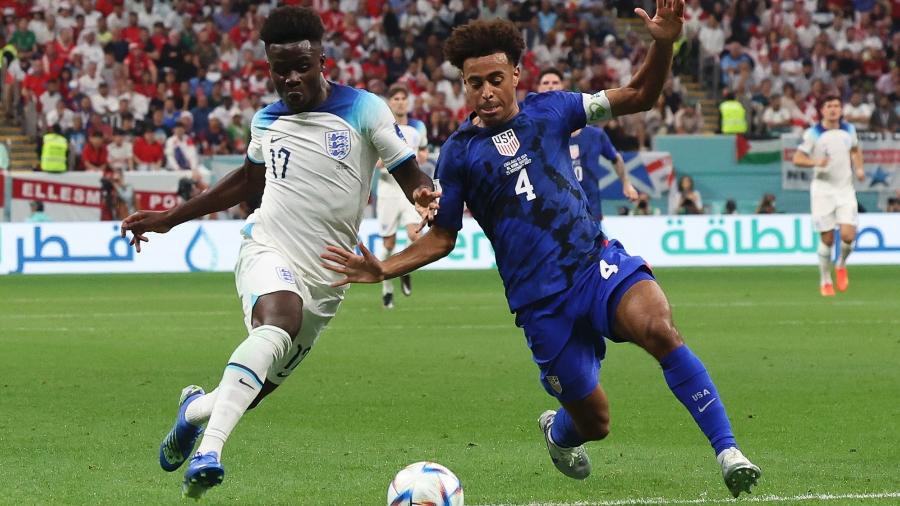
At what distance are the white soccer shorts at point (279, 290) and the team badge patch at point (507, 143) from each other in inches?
42.8

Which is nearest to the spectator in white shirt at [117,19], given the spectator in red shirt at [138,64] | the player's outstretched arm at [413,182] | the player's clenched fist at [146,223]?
the spectator in red shirt at [138,64]

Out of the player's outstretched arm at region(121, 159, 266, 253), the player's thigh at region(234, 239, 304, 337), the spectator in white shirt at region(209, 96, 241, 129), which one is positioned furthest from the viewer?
the spectator in white shirt at region(209, 96, 241, 129)

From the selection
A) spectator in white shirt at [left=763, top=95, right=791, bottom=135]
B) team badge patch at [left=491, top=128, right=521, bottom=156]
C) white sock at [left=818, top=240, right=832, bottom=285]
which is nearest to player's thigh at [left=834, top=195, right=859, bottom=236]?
white sock at [left=818, top=240, right=832, bottom=285]

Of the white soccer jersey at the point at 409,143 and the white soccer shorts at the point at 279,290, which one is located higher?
the white soccer shorts at the point at 279,290

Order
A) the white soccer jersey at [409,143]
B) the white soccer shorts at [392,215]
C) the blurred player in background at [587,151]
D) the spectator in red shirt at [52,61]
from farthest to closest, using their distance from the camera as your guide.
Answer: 1. the spectator in red shirt at [52,61]
2. the white soccer shorts at [392,215]
3. the white soccer jersey at [409,143]
4. the blurred player in background at [587,151]

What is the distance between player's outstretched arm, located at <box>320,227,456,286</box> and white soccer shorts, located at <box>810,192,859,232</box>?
1287cm

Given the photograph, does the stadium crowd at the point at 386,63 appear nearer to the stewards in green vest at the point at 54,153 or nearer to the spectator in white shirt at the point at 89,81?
the spectator in white shirt at the point at 89,81

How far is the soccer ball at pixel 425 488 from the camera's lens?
5406 millimetres

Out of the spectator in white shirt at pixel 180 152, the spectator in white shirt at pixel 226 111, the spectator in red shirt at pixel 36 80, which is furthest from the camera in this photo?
the spectator in red shirt at pixel 36 80

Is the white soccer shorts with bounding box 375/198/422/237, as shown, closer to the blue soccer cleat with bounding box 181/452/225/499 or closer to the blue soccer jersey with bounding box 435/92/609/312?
the blue soccer jersey with bounding box 435/92/609/312

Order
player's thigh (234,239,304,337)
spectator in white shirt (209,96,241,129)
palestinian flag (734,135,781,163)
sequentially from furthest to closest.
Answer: spectator in white shirt (209,96,241,129) < palestinian flag (734,135,781,163) < player's thigh (234,239,304,337)

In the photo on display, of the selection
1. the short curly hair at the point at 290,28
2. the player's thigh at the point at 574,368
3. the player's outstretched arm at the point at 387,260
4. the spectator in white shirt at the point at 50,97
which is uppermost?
the short curly hair at the point at 290,28

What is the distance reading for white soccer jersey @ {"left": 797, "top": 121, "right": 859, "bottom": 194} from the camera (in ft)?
59.8

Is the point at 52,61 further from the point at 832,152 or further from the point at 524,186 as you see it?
the point at 524,186
